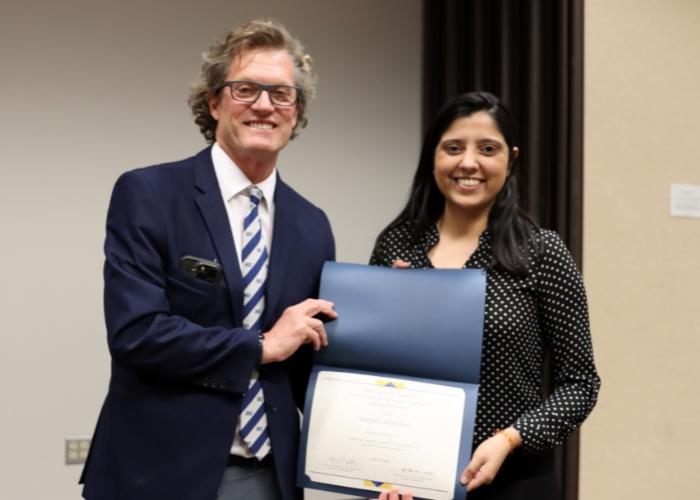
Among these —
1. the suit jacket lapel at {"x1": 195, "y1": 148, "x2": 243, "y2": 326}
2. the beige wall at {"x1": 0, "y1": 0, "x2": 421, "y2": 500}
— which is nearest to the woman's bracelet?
the suit jacket lapel at {"x1": 195, "y1": 148, "x2": 243, "y2": 326}

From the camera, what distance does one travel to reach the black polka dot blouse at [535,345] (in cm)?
146

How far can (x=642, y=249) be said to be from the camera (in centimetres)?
271

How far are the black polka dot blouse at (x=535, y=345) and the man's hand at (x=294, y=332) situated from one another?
36cm

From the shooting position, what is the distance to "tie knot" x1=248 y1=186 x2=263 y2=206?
1462mm

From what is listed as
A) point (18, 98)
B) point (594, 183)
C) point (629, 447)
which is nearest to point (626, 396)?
point (629, 447)

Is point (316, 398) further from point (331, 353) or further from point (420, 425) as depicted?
point (420, 425)

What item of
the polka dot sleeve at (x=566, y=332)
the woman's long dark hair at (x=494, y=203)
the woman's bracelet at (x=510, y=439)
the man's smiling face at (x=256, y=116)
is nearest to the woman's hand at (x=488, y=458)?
the woman's bracelet at (x=510, y=439)

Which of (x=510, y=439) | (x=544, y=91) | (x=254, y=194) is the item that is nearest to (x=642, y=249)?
(x=544, y=91)

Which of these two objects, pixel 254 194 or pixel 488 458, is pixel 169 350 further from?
pixel 488 458

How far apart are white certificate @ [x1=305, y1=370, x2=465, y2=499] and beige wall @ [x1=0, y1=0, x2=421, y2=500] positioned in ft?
6.09

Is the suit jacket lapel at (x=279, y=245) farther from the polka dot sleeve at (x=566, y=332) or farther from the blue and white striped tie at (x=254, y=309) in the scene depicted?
the polka dot sleeve at (x=566, y=332)

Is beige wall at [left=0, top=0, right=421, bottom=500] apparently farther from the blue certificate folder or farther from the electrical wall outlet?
the blue certificate folder

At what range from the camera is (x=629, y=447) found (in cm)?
270

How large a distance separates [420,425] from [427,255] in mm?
Answer: 412
